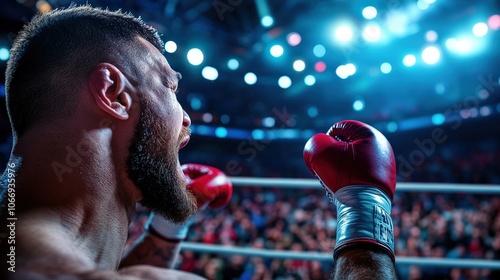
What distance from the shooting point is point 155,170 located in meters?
1.30

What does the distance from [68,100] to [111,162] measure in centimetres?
22

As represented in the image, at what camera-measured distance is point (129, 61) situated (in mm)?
1312

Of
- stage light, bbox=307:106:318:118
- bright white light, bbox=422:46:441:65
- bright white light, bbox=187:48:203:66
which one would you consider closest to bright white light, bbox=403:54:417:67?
bright white light, bbox=422:46:441:65

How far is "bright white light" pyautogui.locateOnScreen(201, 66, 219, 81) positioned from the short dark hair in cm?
784

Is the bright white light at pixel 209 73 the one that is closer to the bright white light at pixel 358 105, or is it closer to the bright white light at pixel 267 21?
the bright white light at pixel 267 21

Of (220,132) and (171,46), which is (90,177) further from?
(220,132)

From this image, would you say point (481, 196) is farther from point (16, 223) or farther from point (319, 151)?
point (16, 223)

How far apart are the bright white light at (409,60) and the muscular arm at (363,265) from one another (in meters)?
8.72

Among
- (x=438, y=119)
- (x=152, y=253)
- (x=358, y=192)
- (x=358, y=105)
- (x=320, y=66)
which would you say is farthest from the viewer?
(x=358, y=105)

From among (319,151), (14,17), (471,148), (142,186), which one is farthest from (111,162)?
(471,148)

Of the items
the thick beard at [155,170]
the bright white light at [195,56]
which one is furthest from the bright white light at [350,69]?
the thick beard at [155,170]

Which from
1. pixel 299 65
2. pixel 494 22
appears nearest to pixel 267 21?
pixel 299 65

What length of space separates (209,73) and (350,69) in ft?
11.3

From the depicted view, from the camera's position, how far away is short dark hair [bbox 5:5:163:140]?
1.22 metres
